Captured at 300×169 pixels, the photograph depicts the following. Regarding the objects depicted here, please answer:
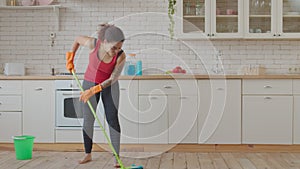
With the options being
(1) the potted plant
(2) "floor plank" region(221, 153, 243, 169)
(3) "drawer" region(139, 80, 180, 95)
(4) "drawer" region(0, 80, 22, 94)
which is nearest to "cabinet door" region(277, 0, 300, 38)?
(1) the potted plant

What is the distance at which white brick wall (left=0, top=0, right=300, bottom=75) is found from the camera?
560 cm

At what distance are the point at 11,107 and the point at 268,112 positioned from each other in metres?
2.60

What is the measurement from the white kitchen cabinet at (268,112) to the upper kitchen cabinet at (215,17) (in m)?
0.68

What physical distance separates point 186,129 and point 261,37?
130 centimetres

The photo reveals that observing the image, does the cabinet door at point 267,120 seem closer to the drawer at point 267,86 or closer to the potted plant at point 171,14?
the drawer at point 267,86

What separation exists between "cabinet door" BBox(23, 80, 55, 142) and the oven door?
0.19 feet

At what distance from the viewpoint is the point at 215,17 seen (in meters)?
5.41

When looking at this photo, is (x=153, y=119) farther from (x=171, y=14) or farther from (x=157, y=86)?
(x=171, y=14)

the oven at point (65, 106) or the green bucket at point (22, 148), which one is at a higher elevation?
the oven at point (65, 106)

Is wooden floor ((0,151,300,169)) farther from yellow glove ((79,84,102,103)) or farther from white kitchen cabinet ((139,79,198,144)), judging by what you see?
yellow glove ((79,84,102,103))

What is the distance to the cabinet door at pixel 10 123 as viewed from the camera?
202 inches

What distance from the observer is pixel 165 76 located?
5.06 metres

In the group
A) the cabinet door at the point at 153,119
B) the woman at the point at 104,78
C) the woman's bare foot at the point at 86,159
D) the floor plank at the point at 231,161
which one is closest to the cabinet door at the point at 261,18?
the cabinet door at the point at 153,119

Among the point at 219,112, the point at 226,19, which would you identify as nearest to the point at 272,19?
the point at 226,19
